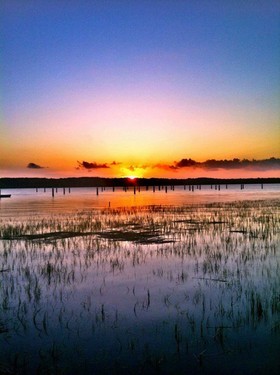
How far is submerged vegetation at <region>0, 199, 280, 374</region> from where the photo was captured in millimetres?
6844

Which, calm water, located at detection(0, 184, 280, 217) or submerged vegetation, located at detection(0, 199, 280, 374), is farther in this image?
calm water, located at detection(0, 184, 280, 217)

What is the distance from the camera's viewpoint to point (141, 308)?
376 inches

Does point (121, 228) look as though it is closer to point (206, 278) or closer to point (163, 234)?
point (163, 234)

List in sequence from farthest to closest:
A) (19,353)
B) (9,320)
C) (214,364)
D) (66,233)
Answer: (66,233) < (9,320) < (19,353) < (214,364)

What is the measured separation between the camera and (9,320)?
8852 millimetres

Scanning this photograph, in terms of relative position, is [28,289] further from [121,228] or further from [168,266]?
[121,228]

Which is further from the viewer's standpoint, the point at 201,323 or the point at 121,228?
the point at 121,228

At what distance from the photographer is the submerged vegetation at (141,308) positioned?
6.84m

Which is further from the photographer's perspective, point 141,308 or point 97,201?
point 97,201

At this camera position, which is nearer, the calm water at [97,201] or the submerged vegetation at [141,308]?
the submerged vegetation at [141,308]

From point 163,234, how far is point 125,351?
16.1 metres

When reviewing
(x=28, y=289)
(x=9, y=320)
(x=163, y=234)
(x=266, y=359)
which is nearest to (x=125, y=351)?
(x=266, y=359)

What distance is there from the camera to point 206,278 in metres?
12.4

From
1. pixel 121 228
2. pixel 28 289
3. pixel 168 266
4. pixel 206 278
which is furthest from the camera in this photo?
pixel 121 228
